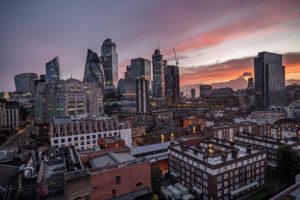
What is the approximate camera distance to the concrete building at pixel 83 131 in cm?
5988

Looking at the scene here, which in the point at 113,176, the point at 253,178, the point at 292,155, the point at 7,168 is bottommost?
the point at 253,178

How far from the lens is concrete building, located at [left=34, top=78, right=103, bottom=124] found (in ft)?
354

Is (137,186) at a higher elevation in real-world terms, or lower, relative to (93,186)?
lower

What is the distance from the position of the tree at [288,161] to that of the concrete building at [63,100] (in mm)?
103798

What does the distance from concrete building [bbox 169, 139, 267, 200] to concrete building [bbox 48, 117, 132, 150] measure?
30800mm

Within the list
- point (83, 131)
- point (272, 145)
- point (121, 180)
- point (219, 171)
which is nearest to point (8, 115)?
point (83, 131)

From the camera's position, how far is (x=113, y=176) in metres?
27.0

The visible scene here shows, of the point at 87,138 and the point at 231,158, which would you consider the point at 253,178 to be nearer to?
the point at 231,158

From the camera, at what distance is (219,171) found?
114ft

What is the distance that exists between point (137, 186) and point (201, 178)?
15.5 meters

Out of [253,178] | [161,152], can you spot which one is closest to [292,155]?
[253,178]

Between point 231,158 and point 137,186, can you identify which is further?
point 231,158

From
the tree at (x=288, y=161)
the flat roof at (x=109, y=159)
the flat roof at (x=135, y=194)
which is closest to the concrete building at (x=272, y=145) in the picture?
the tree at (x=288, y=161)

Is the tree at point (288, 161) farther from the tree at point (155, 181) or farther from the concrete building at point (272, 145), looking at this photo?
the tree at point (155, 181)
